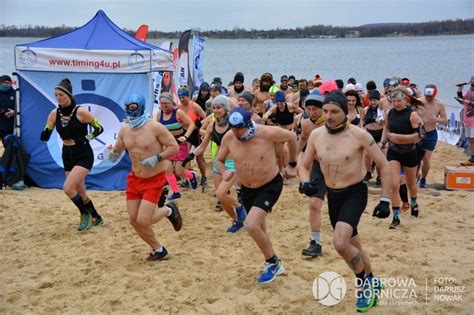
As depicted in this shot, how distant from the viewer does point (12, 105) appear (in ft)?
31.7

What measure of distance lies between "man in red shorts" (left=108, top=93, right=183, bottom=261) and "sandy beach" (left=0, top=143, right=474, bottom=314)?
458mm

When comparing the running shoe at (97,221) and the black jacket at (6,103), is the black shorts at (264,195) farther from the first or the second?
the black jacket at (6,103)

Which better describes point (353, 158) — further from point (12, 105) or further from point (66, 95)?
point (12, 105)

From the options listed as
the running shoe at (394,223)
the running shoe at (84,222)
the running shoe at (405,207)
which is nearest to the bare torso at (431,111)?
the running shoe at (405,207)

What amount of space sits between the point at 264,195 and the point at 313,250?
1109 millimetres

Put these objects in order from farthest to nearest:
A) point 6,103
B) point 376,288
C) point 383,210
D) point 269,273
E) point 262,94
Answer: point 262,94
point 6,103
point 269,273
point 376,288
point 383,210

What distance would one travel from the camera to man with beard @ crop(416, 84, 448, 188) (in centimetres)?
887

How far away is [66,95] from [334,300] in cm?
412

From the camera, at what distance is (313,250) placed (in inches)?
236

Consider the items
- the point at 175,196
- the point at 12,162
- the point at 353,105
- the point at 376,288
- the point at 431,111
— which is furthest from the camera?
the point at 12,162

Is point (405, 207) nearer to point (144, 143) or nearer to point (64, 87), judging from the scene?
Result: point (144, 143)

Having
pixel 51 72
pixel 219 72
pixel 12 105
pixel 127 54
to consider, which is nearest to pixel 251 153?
pixel 127 54

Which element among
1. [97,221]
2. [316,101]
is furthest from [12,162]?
[316,101]

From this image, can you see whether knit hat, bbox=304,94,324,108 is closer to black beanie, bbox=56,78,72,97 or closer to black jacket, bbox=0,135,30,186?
black beanie, bbox=56,78,72,97
